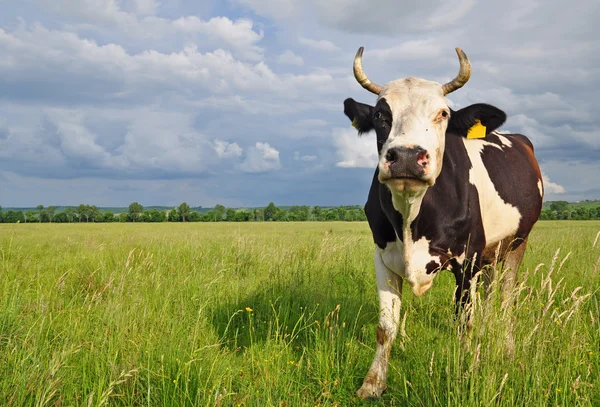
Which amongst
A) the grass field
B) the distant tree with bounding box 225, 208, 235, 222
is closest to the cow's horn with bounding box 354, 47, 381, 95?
the grass field

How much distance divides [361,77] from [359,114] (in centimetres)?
40

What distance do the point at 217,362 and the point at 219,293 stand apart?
6.44 feet

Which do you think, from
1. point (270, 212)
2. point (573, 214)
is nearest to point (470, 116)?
point (573, 214)

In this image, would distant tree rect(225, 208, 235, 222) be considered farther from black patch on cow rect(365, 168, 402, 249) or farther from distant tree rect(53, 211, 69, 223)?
black patch on cow rect(365, 168, 402, 249)

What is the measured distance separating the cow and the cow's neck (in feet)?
0.03

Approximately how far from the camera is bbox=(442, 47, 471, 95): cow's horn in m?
4.55

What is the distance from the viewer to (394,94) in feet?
13.9

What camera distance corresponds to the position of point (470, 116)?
4645 mm

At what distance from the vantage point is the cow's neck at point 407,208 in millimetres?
4227

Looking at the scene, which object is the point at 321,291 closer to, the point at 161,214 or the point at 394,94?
the point at 394,94

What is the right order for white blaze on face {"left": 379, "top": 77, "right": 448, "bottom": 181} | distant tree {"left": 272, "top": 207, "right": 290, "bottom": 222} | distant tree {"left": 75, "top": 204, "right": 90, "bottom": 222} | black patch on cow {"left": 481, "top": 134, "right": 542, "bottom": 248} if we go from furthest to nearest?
distant tree {"left": 272, "top": 207, "right": 290, "bottom": 222} → distant tree {"left": 75, "top": 204, "right": 90, "bottom": 222} → black patch on cow {"left": 481, "top": 134, "right": 542, "bottom": 248} → white blaze on face {"left": 379, "top": 77, "right": 448, "bottom": 181}

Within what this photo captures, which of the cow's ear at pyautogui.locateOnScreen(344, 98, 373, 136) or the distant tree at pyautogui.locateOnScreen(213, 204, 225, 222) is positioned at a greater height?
the cow's ear at pyautogui.locateOnScreen(344, 98, 373, 136)

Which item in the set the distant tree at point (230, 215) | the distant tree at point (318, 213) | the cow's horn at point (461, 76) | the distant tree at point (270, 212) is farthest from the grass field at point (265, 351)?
the distant tree at point (318, 213)

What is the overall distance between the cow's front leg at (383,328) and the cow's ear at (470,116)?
4.99ft
